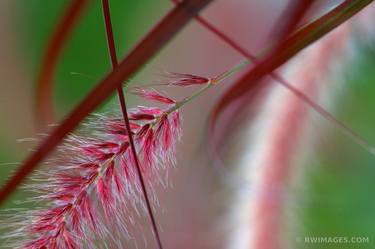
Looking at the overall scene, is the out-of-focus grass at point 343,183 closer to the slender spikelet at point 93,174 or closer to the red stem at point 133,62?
the slender spikelet at point 93,174

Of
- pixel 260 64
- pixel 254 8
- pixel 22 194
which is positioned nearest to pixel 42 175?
pixel 22 194

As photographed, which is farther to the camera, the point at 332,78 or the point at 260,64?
the point at 332,78

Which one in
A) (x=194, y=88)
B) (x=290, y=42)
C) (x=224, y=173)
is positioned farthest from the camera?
(x=224, y=173)

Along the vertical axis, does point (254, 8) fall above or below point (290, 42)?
above

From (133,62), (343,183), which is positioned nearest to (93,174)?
(133,62)

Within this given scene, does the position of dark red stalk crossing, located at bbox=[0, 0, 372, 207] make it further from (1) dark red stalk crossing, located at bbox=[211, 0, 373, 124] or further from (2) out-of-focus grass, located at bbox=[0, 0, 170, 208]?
(2) out-of-focus grass, located at bbox=[0, 0, 170, 208]

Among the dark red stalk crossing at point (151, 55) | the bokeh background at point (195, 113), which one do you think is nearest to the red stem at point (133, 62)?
the dark red stalk crossing at point (151, 55)

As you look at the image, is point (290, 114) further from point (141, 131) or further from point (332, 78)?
point (141, 131)

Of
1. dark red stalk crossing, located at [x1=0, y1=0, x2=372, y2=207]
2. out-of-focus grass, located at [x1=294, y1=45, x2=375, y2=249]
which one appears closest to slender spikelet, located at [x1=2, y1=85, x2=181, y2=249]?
dark red stalk crossing, located at [x1=0, y1=0, x2=372, y2=207]
